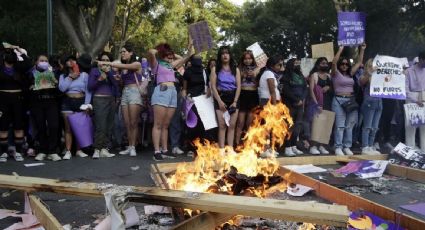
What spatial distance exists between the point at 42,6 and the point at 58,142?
12884mm

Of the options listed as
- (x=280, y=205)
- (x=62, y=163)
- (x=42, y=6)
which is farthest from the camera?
(x=42, y=6)

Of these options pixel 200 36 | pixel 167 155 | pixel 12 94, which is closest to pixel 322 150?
pixel 167 155

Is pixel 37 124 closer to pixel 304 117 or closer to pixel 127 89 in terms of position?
pixel 127 89

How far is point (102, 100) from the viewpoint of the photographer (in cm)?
865

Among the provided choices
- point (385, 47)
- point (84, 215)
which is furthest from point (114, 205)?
point (385, 47)

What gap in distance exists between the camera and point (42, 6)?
19641 millimetres

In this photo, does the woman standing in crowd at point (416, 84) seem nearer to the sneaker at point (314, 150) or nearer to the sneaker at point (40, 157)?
the sneaker at point (314, 150)

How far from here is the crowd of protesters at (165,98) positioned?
829 cm

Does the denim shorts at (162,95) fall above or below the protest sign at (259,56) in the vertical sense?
below

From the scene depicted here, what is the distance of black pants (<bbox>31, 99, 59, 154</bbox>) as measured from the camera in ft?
27.3

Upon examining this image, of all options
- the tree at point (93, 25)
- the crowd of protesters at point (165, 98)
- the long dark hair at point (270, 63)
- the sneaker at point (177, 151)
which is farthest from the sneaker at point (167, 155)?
the tree at point (93, 25)

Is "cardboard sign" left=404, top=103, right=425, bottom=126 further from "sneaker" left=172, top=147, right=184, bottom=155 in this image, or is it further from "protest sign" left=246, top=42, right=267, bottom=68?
"sneaker" left=172, top=147, right=184, bottom=155

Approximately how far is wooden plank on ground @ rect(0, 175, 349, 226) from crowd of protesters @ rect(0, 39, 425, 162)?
4513 mm

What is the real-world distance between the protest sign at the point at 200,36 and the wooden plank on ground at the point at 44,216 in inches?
178
